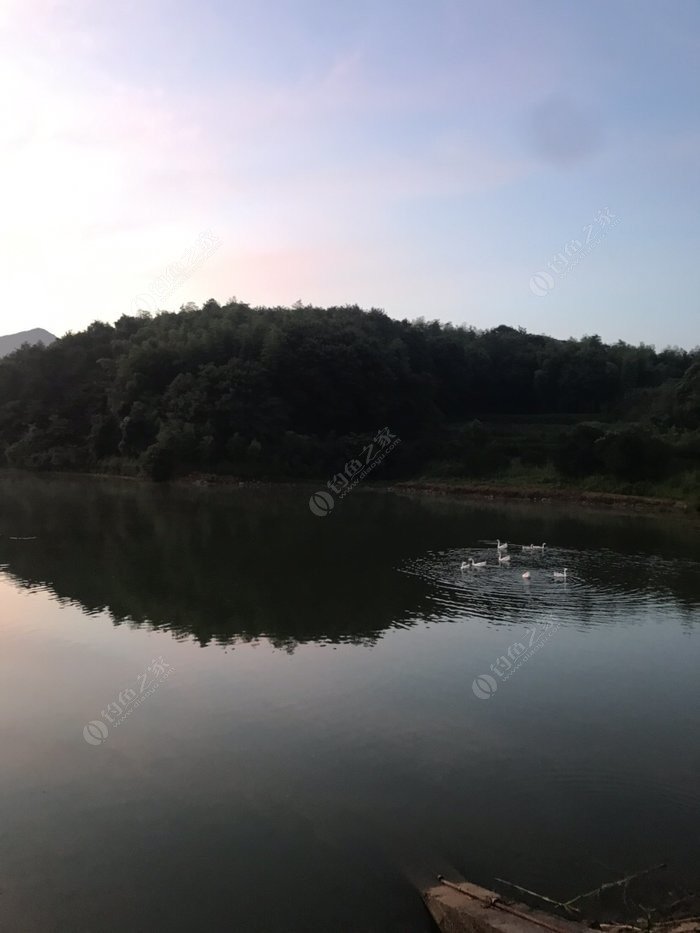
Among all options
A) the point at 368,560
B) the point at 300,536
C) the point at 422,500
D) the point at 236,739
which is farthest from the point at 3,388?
the point at 236,739

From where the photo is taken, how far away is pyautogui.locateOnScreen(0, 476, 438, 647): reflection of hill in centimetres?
1324

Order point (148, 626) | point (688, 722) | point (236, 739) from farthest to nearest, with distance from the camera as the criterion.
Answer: point (148, 626) → point (688, 722) → point (236, 739)

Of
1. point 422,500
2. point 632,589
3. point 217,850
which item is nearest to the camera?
point 217,850

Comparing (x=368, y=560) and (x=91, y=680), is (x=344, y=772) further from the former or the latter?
(x=368, y=560)

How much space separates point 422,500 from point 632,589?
62.0 feet

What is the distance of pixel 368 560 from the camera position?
1864 centimetres
